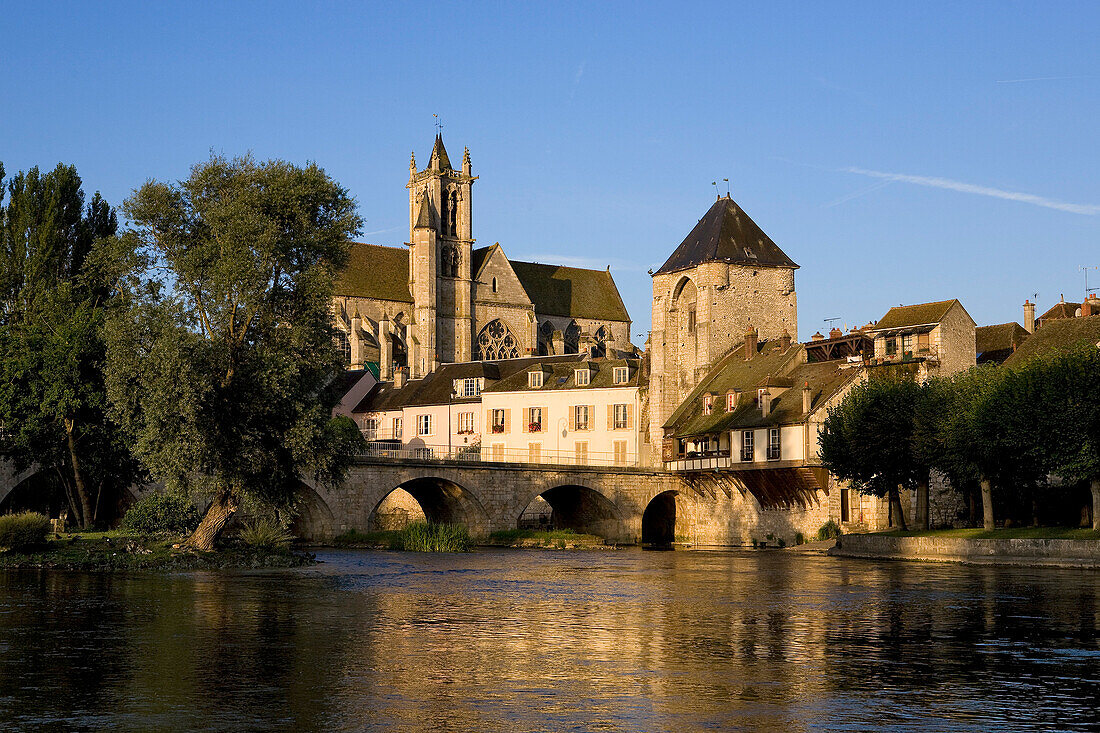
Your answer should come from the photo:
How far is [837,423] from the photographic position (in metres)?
51.9

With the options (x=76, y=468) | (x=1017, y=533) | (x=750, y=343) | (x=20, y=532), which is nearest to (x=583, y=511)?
(x=750, y=343)

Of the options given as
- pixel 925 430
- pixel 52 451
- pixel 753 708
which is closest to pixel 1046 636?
pixel 753 708

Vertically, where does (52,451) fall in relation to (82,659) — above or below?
above

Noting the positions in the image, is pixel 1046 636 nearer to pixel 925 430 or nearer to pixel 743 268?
pixel 925 430

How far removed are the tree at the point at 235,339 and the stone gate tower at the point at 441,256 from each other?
62.7 metres

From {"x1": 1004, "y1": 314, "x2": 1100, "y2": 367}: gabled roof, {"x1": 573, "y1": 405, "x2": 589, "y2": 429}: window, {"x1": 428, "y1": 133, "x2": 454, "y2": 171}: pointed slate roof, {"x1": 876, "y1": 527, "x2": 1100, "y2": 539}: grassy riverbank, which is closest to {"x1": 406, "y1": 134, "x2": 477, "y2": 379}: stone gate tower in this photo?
{"x1": 428, "y1": 133, "x2": 454, "y2": 171}: pointed slate roof

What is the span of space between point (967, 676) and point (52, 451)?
37910mm

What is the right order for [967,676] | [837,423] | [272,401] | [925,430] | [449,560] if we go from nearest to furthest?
1. [967,676]
2. [272,401]
3. [449,560]
4. [925,430]
5. [837,423]

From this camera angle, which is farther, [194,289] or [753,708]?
[194,289]

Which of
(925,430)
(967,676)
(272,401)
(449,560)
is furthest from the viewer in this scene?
(925,430)

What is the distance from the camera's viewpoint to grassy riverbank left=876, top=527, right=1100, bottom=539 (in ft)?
135

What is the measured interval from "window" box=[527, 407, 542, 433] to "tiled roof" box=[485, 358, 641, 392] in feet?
3.75

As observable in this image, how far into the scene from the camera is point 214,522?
38375 millimetres

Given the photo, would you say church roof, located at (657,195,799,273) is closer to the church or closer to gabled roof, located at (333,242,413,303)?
the church
